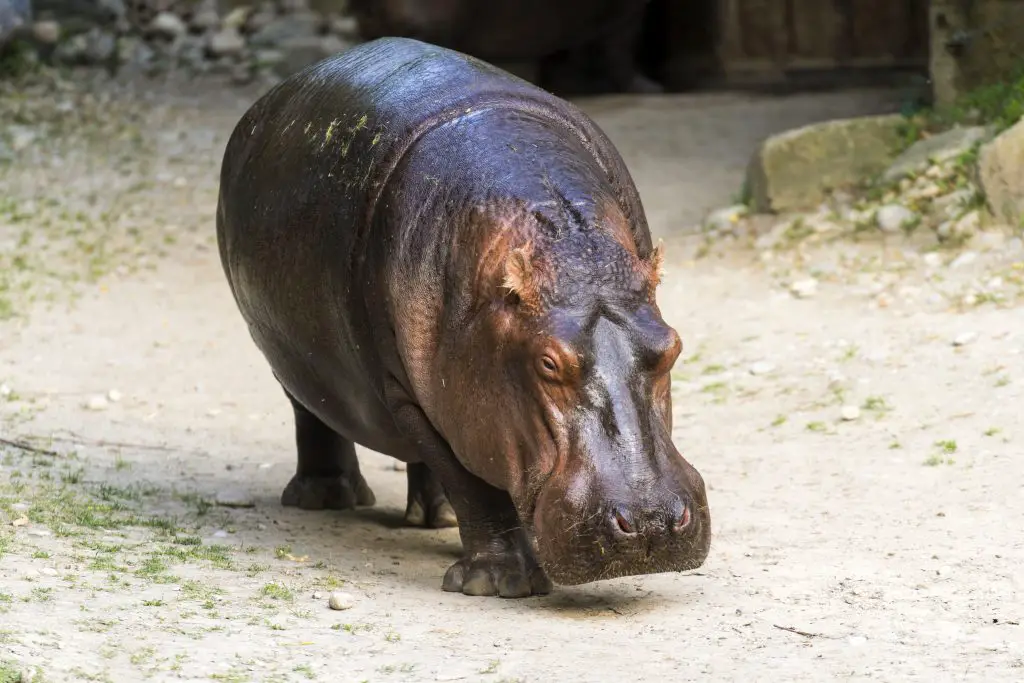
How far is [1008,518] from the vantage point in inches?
187

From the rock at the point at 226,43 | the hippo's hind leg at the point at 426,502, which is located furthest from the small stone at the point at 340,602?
the rock at the point at 226,43

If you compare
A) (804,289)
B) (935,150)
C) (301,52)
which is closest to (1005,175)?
(935,150)

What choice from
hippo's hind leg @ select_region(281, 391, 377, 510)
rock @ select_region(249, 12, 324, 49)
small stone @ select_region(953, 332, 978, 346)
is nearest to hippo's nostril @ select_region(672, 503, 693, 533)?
hippo's hind leg @ select_region(281, 391, 377, 510)

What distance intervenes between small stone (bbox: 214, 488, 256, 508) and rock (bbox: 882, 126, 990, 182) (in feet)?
14.9

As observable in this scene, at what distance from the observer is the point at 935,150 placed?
28.9ft

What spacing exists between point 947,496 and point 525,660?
206 centimetres

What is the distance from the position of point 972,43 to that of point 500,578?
20.8ft

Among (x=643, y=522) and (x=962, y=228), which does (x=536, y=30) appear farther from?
(x=643, y=522)

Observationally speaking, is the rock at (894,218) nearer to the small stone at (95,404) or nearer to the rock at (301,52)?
the small stone at (95,404)

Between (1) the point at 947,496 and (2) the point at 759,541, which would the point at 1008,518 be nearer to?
(1) the point at 947,496

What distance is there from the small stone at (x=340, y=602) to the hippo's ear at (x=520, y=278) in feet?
2.78

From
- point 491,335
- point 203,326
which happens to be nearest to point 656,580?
point 491,335

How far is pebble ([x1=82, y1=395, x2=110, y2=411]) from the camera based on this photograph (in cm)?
718

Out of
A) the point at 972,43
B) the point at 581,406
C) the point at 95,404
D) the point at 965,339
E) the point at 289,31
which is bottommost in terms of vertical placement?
the point at 95,404
